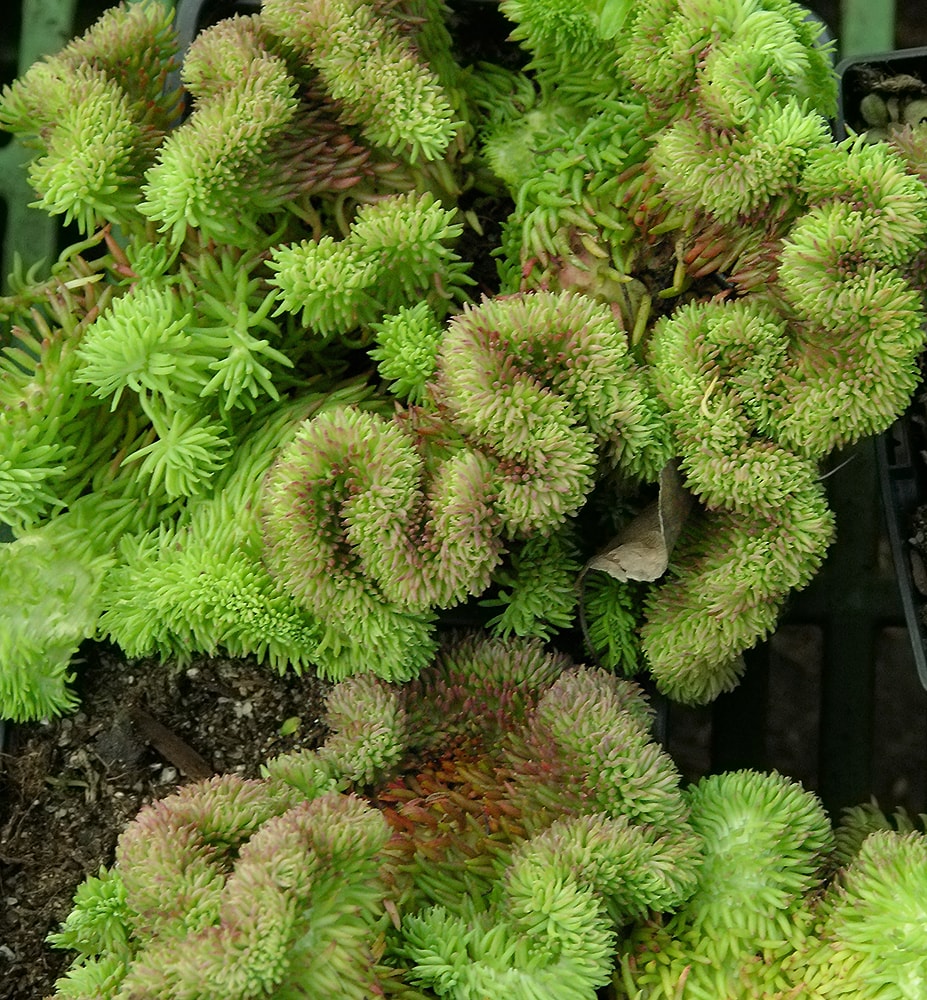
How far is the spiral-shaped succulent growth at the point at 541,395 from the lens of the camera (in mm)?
636

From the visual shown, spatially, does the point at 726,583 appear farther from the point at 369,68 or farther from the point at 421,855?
the point at 369,68

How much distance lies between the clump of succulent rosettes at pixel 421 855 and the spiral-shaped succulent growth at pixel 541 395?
139 millimetres

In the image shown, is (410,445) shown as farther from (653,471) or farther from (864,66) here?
(864,66)

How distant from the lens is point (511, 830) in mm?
663

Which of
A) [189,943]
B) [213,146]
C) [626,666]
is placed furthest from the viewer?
[626,666]

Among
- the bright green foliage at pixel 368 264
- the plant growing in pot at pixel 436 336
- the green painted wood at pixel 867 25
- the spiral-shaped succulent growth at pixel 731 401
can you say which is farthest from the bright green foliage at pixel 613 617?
the green painted wood at pixel 867 25

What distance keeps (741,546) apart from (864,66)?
0.40 meters

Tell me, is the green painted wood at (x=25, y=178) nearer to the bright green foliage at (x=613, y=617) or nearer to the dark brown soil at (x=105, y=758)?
the dark brown soil at (x=105, y=758)

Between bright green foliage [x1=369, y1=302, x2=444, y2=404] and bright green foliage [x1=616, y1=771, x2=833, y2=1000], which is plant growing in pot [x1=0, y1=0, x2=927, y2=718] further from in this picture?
bright green foliage [x1=616, y1=771, x2=833, y2=1000]

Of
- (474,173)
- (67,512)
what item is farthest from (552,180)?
(67,512)

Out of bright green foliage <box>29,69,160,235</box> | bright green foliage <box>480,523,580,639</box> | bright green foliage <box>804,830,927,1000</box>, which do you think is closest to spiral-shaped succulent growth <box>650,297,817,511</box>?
bright green foliage <box>480,523,580,639</box>

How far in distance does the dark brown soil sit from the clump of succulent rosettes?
2.4 inches

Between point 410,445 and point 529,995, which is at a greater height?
point 410,445

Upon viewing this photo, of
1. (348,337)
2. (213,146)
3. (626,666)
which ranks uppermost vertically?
(213,146)
